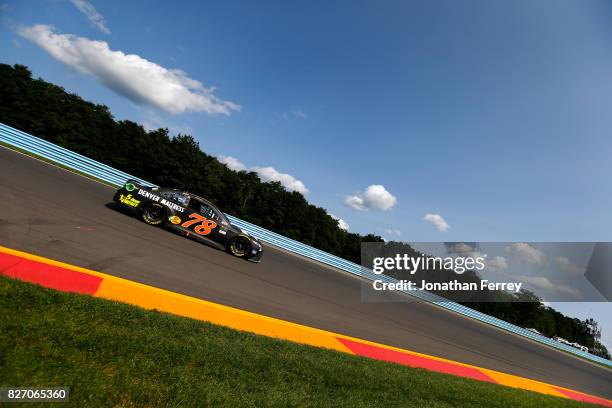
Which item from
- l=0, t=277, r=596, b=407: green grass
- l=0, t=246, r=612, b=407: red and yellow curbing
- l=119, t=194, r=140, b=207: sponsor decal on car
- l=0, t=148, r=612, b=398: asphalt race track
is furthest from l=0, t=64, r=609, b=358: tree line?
l=0, t=277, r=596, b=407: green grass

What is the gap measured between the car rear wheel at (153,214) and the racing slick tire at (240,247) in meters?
2.07

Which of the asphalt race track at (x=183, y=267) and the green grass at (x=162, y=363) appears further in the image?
the asphalt race track at (x=183, y=267)

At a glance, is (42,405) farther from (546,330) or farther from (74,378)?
(546,330)

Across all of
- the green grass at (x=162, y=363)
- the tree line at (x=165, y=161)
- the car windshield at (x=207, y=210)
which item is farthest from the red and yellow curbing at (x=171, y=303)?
the tree line at (x=165, y=161)

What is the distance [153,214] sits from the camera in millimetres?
9398

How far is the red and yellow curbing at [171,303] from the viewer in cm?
438

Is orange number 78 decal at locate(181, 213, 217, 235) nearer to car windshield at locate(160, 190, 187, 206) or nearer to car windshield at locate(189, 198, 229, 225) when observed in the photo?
car windshield at locate(189, 198, 229, 225)

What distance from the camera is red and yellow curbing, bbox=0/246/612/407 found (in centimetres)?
438

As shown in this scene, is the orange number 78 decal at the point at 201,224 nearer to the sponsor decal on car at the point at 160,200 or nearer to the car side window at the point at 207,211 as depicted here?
the car side window at the point at 207,211

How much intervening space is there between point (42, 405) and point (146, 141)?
51232mm

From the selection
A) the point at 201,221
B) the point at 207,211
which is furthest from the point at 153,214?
the point at 207,211

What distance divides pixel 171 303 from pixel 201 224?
4808mm

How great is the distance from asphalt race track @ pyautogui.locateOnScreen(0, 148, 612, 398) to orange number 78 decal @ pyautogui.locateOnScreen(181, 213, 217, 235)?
1.41 ft

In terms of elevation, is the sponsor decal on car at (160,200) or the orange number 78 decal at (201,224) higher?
the sponsor decal on car at (160,200)
